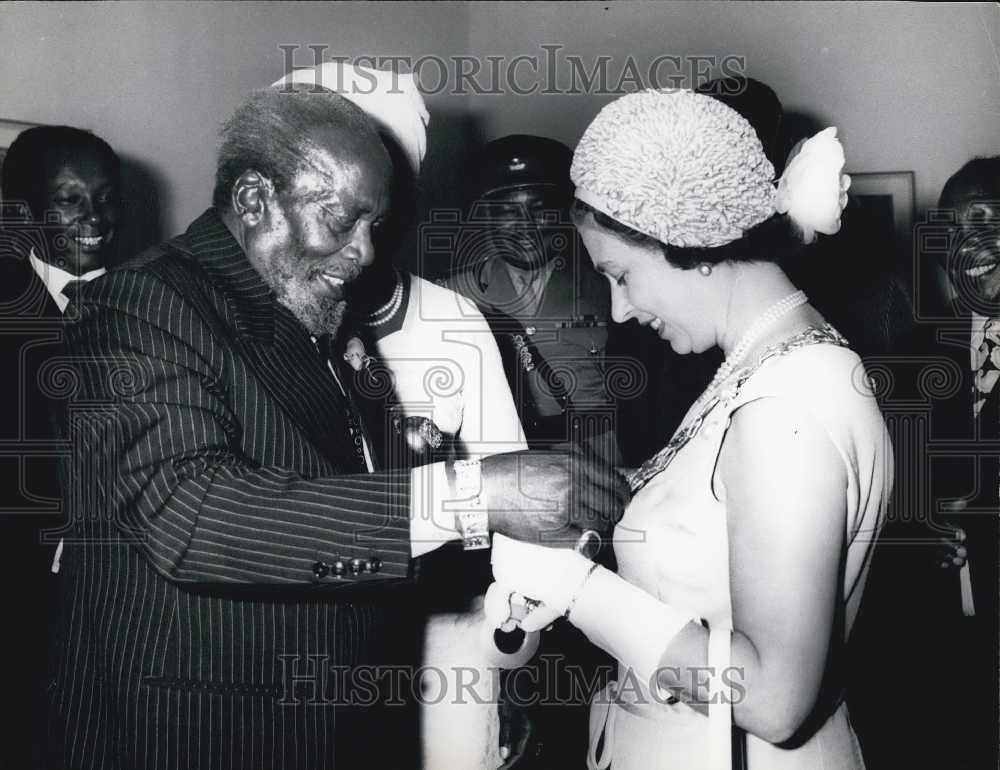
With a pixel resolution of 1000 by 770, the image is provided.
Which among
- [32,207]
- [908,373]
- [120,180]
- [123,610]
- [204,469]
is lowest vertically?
[123,610]

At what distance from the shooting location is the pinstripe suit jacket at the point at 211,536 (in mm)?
995

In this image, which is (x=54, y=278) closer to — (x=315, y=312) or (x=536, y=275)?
(x=315, y=312)

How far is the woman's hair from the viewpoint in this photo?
3.76 feet

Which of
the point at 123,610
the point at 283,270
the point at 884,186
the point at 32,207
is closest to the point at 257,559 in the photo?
the point at 123,610

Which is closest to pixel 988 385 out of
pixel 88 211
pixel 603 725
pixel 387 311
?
pixel 603 725

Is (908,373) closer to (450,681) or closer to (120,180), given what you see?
(450,681)

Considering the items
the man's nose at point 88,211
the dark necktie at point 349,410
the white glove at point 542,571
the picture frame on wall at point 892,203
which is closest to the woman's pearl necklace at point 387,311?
the dark necktie at point 349,410

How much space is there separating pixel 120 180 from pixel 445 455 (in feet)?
3.04

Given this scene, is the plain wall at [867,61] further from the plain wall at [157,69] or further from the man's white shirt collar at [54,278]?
the man's white shirt collar at [54,278]

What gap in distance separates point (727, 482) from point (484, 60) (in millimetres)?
2887

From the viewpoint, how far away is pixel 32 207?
158 cm

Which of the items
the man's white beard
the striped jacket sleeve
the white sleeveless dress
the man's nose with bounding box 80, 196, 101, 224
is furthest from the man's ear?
the white sleeveless dress

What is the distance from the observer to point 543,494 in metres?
1.06

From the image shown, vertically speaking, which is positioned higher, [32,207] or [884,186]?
[884,186]
